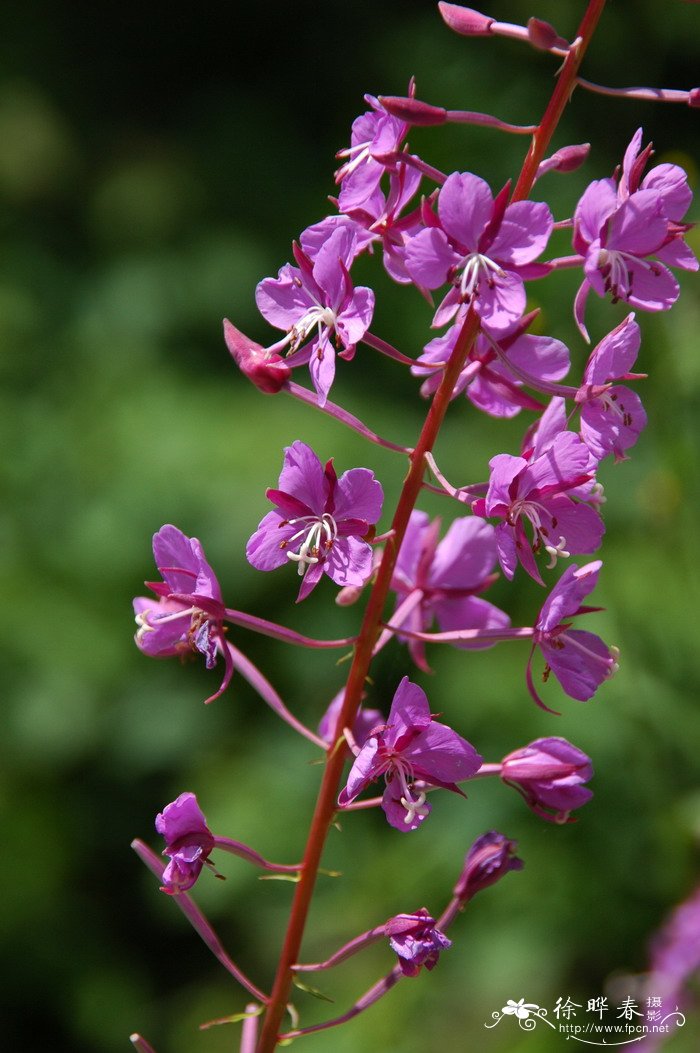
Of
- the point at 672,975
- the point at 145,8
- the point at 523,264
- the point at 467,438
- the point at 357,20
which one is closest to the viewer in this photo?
the point at 523,264

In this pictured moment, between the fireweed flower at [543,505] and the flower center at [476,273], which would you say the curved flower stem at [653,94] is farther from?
the fireweed flower at [543,505]

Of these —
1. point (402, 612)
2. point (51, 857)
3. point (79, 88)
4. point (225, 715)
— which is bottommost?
point (51, 857)

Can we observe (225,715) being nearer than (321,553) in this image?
No

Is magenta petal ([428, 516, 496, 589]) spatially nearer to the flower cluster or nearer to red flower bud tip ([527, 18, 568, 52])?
the flower cluster

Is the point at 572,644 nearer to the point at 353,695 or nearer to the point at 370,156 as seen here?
Result: the point at 353,695

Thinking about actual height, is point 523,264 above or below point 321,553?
above

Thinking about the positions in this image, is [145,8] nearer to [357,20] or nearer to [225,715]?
[357,20]

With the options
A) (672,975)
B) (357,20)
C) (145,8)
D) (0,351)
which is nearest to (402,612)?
(672,975)
